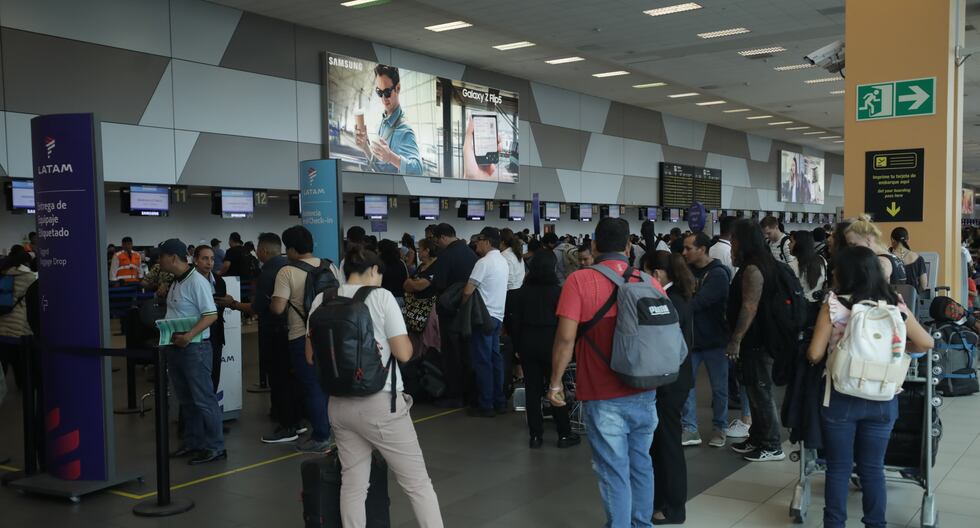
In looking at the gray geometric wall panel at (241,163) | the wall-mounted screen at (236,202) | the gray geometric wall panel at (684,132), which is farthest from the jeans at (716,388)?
the gray geometric wall panel at (684,132)

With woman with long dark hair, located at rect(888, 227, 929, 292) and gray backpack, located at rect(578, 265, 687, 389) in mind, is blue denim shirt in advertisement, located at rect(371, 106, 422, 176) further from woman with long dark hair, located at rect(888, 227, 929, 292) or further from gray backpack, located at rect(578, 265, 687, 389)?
gray backpack, located at rect(578, 265, 687, 389)

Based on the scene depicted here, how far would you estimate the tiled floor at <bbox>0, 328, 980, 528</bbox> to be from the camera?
13.5 ft

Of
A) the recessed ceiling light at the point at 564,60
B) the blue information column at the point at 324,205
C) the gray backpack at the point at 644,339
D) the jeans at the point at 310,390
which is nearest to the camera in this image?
the gray backpack at the point at 644,339

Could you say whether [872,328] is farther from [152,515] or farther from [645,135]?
[645,135]

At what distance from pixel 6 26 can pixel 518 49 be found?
310 inches

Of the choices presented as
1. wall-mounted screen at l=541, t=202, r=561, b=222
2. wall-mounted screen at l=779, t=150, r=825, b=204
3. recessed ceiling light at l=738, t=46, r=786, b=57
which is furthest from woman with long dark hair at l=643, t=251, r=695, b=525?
wall-mounted screen at l=779, t=150, r=825, b=204

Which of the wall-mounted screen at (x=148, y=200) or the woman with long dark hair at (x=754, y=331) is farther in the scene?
the wall-mounted screen at (x=148, y=200)

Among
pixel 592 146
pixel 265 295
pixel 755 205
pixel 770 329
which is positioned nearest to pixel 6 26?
pixel 265 295

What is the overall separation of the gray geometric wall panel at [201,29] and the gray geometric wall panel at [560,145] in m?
7.42

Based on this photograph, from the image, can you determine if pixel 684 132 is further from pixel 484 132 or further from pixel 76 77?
pixel 76 77

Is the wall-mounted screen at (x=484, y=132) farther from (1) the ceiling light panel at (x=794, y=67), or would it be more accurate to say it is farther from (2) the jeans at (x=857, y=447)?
(2) the jeans at (x=857, y=447)

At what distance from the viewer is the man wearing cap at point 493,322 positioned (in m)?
6.32

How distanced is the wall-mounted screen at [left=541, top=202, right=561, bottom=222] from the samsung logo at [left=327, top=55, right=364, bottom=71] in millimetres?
5742

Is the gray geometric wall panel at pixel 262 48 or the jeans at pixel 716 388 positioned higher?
the gray geometric wall panel at pixel 262 48
